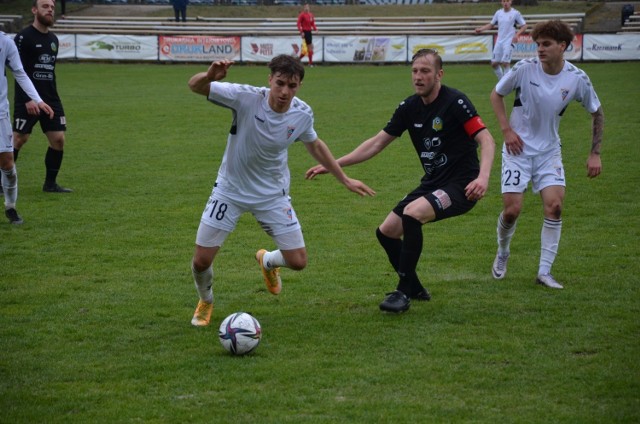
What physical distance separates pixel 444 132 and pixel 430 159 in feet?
0.91

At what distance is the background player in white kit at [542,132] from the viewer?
7.99m

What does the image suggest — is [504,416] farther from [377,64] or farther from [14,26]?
[14,26]

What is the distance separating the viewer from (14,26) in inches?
1574

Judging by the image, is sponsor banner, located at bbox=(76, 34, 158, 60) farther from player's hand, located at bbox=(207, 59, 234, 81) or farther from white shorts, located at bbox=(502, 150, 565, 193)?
player's hand, located at bbox=(207, 59, 234, 81)

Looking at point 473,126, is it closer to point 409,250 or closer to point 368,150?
point 368,150

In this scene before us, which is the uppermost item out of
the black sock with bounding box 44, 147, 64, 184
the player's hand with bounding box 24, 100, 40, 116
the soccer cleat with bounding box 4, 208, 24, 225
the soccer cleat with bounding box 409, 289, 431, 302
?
the player's hand with bounding box 24, 100, 40, 116

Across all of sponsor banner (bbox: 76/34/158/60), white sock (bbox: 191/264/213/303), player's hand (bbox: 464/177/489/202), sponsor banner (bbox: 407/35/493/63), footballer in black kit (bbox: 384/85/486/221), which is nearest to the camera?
player's hand (bbox: 464/177/489/202)

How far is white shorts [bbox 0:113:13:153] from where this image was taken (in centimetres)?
1056

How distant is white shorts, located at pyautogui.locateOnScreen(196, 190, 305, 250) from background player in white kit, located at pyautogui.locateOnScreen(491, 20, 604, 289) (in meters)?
2.23

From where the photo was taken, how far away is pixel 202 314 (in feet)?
23.3

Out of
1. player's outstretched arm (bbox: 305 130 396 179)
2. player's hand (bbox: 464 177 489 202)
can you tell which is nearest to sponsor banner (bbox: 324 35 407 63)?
player's outstretched arm (bbox: 305 130 396 179)

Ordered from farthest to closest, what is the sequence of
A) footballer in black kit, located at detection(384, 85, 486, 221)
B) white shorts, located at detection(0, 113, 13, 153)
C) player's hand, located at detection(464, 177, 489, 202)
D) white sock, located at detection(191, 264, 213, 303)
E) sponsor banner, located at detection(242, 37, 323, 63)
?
sponsor banner, located at detection(242, 37, 323, 63) → white shorts, located at detection(0, 113, 13, 153) → footballer in black kit, located at detection(384, 85, 486, 221) → white sock, located at detection(191, 264, 213, 303) → player's hand, located at detection(464, 177, 489, 202)

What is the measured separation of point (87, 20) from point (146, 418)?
39.6m

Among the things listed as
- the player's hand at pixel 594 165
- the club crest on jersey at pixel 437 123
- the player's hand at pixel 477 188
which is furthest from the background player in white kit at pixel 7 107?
the player's hand at pixel 594 165
